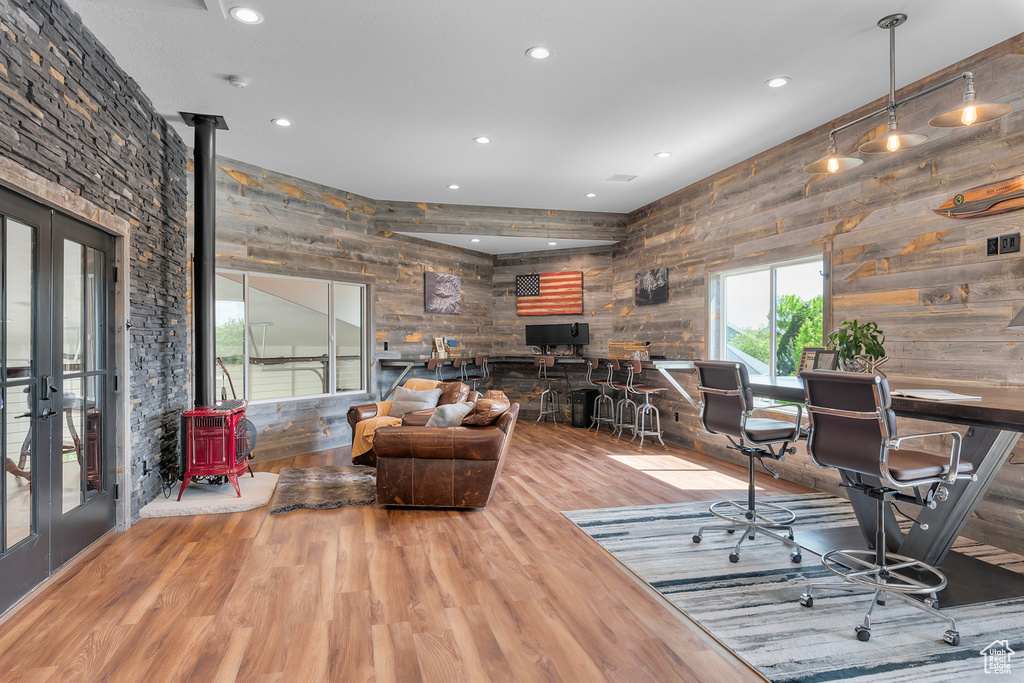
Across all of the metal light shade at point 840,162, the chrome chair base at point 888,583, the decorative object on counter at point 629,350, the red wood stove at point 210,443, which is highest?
the metal light shade at point 840,162

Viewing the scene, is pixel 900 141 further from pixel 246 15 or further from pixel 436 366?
pixel 436 366

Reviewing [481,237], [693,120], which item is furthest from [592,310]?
[693,120]

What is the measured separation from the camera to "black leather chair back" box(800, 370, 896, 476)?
2330 millimetres

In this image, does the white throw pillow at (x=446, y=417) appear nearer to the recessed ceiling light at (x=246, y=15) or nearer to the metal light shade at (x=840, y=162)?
the recessed ceiling light at (x=246, y=15)

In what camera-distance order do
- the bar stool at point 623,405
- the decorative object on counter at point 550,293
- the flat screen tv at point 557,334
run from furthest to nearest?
the decorative object on counter at point 550,293 → the flat screen tv at point 557,334 → the bar stool at point 623,405

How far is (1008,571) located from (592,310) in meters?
6.10

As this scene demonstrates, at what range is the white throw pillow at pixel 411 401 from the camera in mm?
5816

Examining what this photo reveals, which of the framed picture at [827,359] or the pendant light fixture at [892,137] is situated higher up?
the pendant light fixture at [892,137]

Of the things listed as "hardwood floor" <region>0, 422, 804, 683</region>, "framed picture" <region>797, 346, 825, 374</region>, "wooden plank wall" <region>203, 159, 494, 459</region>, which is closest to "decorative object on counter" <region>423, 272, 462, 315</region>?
"wooden plank wall" <region>203, 159, 494, 459</region>

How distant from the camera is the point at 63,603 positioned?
103 inches

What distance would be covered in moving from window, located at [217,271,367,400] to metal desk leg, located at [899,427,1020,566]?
5.87 meters

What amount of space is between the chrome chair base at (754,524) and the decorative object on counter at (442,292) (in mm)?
5211

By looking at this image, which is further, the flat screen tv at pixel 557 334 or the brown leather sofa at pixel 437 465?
the flat screen tv at pixel 557 334

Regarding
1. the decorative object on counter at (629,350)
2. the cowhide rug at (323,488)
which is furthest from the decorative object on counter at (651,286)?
the cowhide rug at (323,488)
